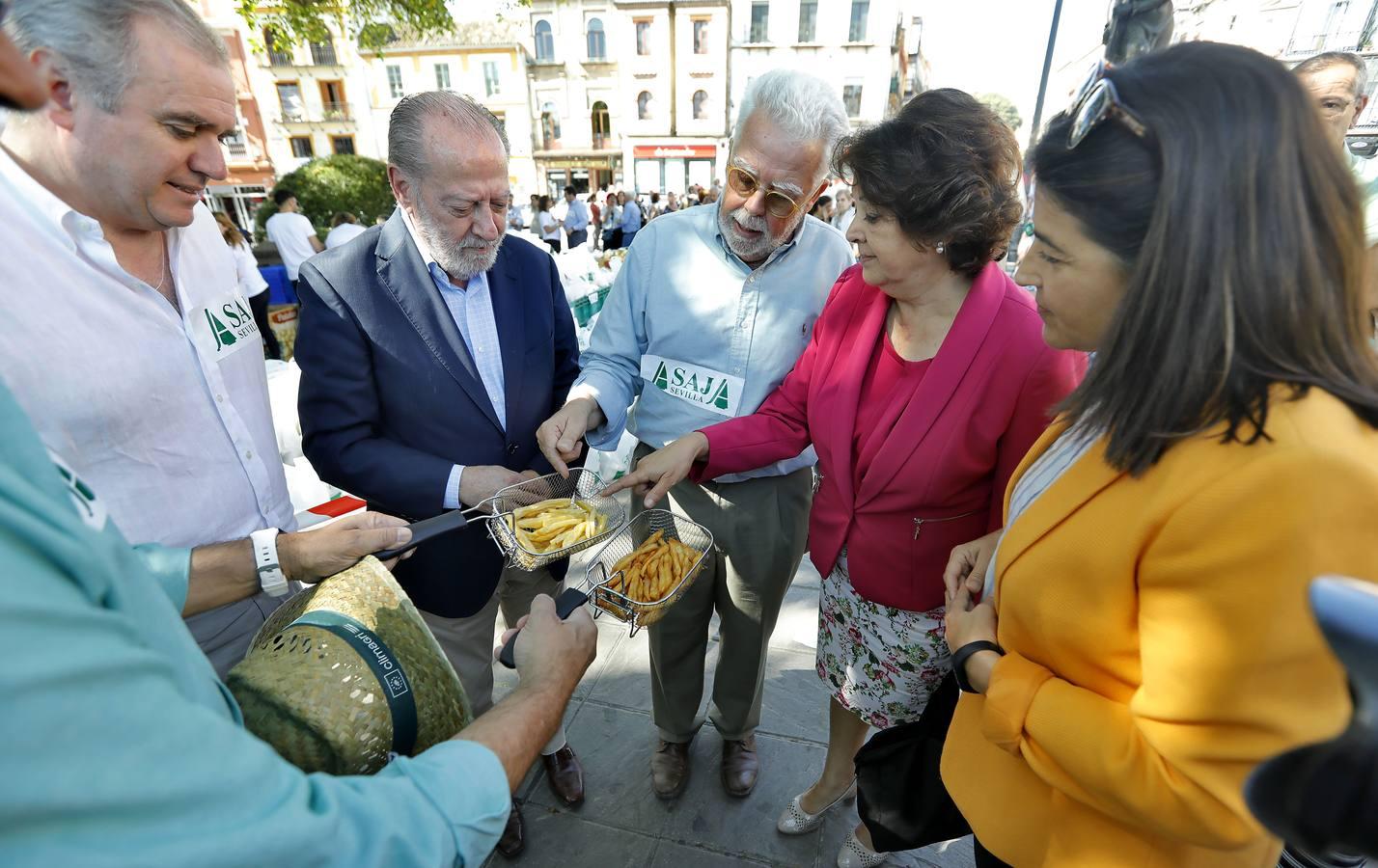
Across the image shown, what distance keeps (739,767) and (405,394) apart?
1.98 m

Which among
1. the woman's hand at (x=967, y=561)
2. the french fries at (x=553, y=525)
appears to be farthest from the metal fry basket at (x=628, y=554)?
the woman's hand at (x=967, y=561)

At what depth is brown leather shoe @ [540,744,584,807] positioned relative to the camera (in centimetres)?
244

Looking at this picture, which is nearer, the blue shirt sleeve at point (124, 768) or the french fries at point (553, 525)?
the blue shirt sleeve at point (124, 768)

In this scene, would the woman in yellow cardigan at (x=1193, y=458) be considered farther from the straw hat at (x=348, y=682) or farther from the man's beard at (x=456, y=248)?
the man's beard at (x=456, y=248)

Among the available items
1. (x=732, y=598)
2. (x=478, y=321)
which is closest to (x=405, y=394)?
(x=478, y=321)

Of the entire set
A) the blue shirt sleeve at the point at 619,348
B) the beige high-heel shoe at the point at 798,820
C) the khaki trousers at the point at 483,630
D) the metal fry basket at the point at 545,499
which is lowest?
the beige high-heel shoe at the point at 798,820

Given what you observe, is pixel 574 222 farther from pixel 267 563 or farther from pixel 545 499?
pixel 267 563

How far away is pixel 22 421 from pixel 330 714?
60 cm

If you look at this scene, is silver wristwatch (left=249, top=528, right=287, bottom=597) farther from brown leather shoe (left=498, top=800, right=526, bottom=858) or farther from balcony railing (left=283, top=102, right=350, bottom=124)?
balcony railing (left=283, top=102, right=350, bottom=124)

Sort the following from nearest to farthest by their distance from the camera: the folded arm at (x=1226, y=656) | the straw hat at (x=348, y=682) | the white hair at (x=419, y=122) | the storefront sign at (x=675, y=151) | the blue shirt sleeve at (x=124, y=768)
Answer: the blue shirt sleeve at (x=124, y=768) < the folded arm at (x=1226, y=656) < the straw hat at (x=348, y=682) < the white hair at (x=419, y=122) < the storefront sign at (x=675, y=151)

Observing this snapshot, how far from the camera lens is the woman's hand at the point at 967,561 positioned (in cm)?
155

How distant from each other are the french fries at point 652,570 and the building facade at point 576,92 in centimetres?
3781

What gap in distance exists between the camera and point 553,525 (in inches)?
71.4

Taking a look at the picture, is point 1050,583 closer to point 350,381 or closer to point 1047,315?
point 1047,315
